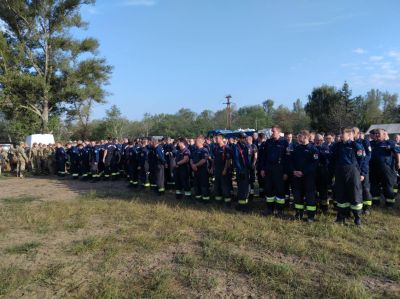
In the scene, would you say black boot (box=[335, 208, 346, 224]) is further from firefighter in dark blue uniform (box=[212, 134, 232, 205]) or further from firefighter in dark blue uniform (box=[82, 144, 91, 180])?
firefighter in dark blue uniform (box=[82, 144, 91, 180])

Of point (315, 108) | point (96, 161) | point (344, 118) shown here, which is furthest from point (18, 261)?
Result: point (315, 108)

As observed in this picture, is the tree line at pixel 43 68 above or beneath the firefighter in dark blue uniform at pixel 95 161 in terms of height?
above

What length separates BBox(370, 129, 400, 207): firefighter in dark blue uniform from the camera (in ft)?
29.4

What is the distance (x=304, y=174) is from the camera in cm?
793

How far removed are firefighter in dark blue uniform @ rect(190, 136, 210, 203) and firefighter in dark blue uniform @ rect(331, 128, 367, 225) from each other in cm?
373

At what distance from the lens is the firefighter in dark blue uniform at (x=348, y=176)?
742cm

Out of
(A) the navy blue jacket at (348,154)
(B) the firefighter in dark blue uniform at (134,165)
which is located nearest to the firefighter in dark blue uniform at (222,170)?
(A) the navy blue jacket at (348,154)

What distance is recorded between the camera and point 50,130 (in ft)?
109

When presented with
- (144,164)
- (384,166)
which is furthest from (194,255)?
(144,164)

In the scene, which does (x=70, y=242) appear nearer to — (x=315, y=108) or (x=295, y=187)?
(x=295, y=187)

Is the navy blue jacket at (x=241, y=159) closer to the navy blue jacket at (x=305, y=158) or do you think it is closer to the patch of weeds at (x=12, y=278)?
the navy blue jacket at (x=305, y=158)

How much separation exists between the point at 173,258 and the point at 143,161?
6918 millimetres

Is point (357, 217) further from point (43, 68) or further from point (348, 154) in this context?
point (43, 68)

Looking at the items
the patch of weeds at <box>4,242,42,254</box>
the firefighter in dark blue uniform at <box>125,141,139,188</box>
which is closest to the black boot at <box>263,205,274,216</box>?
the patch of weeds at <box>4,242,42,254</box>
